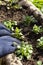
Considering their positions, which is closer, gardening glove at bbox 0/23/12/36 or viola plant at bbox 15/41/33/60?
viola plant at bbox 15/41/33/60

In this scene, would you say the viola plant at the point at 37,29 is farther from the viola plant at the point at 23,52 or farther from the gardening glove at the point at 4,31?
the viola plant at the point at 23,52

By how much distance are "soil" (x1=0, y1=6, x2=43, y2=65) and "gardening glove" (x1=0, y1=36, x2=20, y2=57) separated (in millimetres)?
327

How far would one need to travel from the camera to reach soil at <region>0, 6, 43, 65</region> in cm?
387

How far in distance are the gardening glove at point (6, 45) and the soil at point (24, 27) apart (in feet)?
1.07

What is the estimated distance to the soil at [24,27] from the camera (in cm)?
387

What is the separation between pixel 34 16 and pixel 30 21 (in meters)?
0.23

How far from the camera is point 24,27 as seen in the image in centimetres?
479

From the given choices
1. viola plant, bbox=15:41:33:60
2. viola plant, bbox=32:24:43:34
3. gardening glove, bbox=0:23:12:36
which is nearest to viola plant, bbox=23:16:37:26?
viola plant, bbox=32:24:43:34

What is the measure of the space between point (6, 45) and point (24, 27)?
1129 mm

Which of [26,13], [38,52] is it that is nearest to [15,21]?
[26,13]

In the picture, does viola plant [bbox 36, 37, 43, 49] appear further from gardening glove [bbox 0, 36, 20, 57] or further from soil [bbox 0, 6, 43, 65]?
gardening glove [bbox 0, 36, 20, 57]

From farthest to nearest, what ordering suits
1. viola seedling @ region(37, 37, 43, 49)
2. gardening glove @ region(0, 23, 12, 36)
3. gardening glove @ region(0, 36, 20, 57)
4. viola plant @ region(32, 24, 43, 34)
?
viola plant @ region(32, 24, 43, 34) < gardening glove @ region(0, 23, 12, 36) < viola seedling @ region(37, 37, 43, 49) < gardening glove @ region(0, 36, 20, 57)

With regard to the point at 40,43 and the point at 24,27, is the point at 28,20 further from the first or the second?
the point at 40,43

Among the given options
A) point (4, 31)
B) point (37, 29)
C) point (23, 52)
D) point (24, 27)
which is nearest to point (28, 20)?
point (24, 27)
